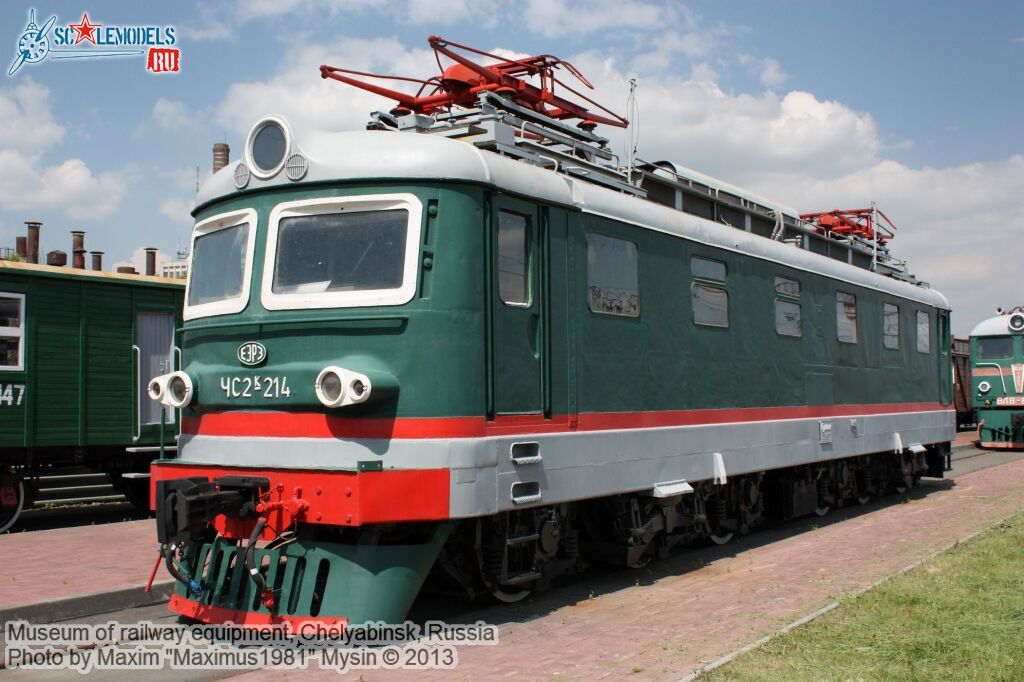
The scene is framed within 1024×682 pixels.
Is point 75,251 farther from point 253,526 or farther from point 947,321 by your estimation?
point 947,321

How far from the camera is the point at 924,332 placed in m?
16.0

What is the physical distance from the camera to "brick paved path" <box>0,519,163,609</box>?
25.5ft

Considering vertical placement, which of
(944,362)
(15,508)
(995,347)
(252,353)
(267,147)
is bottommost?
(15,508)

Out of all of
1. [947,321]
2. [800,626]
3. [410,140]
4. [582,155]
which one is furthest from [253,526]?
[947,321]

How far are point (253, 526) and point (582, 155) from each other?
4452 millimetres

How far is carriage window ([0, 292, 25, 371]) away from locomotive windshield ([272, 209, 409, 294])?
664 cm

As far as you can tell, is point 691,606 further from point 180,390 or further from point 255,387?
point 180,390

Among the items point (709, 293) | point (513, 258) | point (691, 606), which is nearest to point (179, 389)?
point (513, 258)

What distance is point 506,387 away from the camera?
6.98 meters

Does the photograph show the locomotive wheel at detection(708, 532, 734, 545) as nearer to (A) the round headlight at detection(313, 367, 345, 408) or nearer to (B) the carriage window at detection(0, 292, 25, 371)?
(A) the round headlight at detection(313, 367, 345, 408)

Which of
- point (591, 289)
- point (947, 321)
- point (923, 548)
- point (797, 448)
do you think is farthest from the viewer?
point (947, 321)

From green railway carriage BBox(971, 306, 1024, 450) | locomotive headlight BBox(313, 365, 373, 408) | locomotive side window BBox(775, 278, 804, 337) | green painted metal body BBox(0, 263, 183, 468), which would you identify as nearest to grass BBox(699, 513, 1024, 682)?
locomotive headlight BBox(313, 365, 373, 408)

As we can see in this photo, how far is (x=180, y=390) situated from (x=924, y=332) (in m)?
12.5

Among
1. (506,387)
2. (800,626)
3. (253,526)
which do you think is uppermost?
(506,387)
